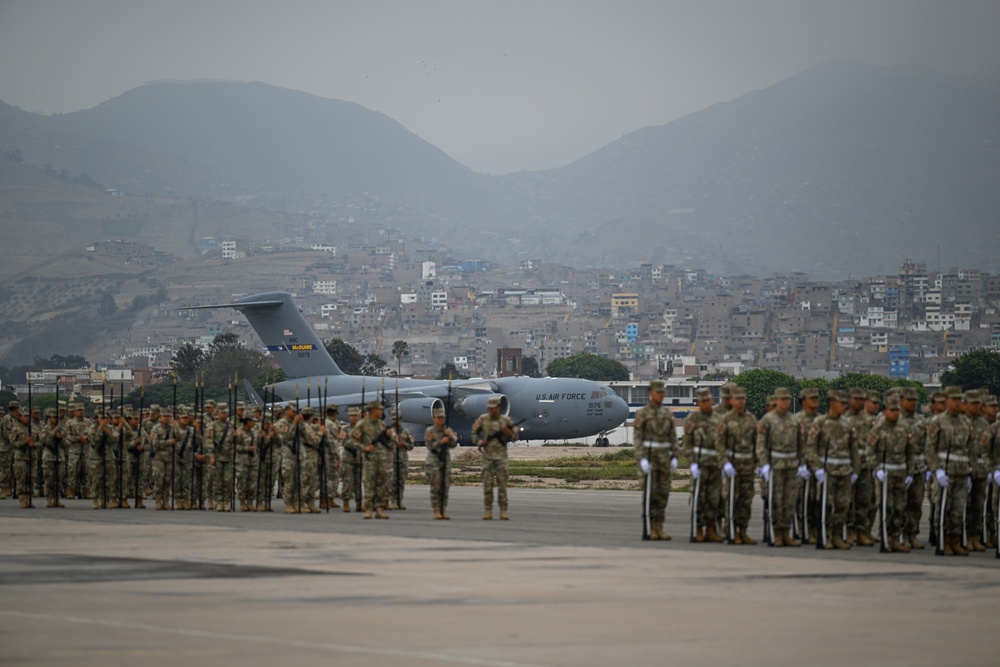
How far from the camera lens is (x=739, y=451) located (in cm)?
1884

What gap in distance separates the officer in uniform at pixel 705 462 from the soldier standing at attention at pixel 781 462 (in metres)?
0.59

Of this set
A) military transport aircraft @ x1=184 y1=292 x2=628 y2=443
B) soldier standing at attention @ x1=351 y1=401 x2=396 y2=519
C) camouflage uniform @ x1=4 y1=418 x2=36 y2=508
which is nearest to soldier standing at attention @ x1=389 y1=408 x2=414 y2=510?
soldier standing at attention @ x1=351 y1=401 x2=396 y2=519

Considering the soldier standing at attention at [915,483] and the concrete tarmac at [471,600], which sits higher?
the soldier standing at attention at [915,483]

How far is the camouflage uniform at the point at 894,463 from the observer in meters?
18.2

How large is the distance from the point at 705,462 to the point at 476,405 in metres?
39.2

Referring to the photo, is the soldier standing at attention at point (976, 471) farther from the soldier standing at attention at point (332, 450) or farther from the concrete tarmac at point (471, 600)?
the soldier standing at attention at point (332, 450)

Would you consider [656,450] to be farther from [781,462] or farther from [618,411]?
[618,411]

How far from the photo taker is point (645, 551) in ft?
58.6

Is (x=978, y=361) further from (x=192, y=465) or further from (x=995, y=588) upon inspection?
(x=995, y=588)

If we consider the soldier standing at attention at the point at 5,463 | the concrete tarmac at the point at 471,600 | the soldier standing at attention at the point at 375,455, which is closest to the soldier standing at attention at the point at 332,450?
the soldier standing at attention at the point at 375,455

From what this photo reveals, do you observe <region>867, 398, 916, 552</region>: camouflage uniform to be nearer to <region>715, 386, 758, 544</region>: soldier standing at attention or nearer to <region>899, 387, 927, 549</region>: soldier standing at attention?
<region>899, 387, 927, 549</region>: soldier standing at attention

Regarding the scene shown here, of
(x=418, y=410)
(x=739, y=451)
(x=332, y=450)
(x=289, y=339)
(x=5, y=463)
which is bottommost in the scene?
(x=5, y=463)

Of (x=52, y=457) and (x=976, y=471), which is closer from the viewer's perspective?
(x=976, y=471)

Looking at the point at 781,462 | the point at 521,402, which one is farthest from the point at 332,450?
the point at 521,402
